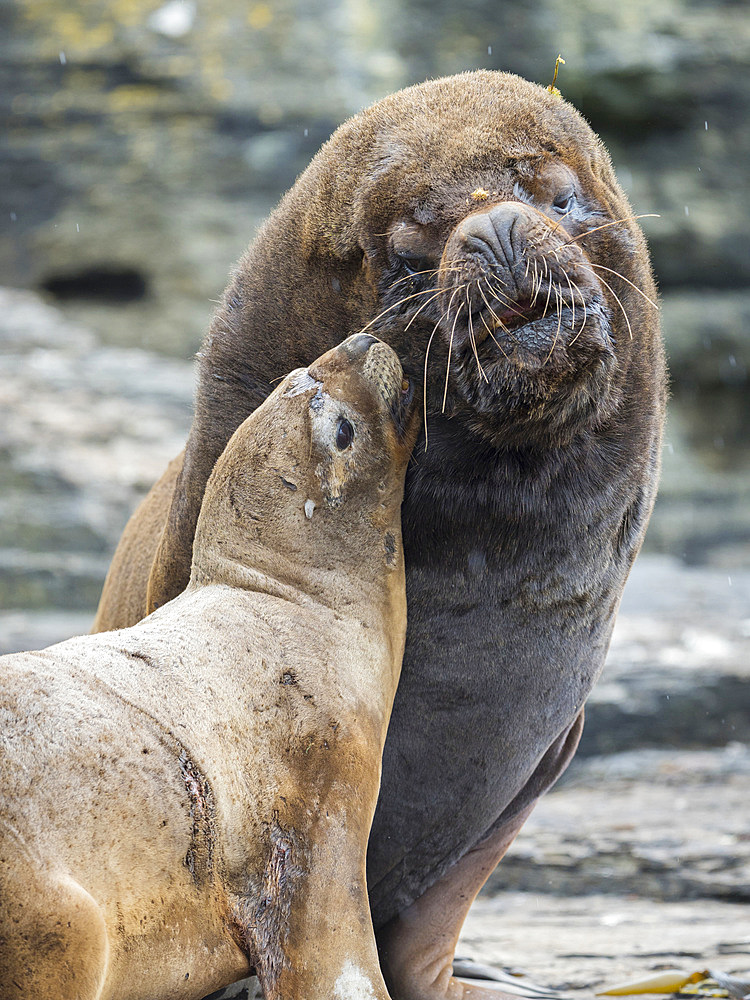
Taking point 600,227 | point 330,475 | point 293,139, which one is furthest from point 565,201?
point 293,139

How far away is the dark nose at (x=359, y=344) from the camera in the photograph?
3.22m

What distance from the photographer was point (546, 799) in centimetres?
699

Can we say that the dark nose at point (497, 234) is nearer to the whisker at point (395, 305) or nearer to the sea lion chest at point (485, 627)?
the whisker at point (395, 305)

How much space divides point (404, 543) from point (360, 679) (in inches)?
19.9

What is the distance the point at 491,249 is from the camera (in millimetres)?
2914

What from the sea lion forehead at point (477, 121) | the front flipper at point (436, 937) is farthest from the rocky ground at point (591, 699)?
the sea lion forehead at point (477, 121)

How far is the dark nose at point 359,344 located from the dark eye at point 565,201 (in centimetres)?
60

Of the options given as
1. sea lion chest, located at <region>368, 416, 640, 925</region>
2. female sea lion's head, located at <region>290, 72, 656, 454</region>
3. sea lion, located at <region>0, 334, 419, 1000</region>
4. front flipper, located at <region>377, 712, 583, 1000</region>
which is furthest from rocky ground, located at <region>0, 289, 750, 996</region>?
female sea lion's head, located at <region>290, 72, 656, 454</region>

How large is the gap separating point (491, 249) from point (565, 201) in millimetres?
430

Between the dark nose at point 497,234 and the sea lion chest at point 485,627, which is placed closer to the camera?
the dark nose at point 497,234

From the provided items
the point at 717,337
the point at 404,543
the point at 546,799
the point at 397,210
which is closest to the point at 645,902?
the point at 546,799

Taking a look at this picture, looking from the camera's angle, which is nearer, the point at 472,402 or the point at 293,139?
the point at 472,402

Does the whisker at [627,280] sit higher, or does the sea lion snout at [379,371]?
the whisker at [627,280]

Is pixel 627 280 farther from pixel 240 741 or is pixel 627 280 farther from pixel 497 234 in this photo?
pixel 240 741
